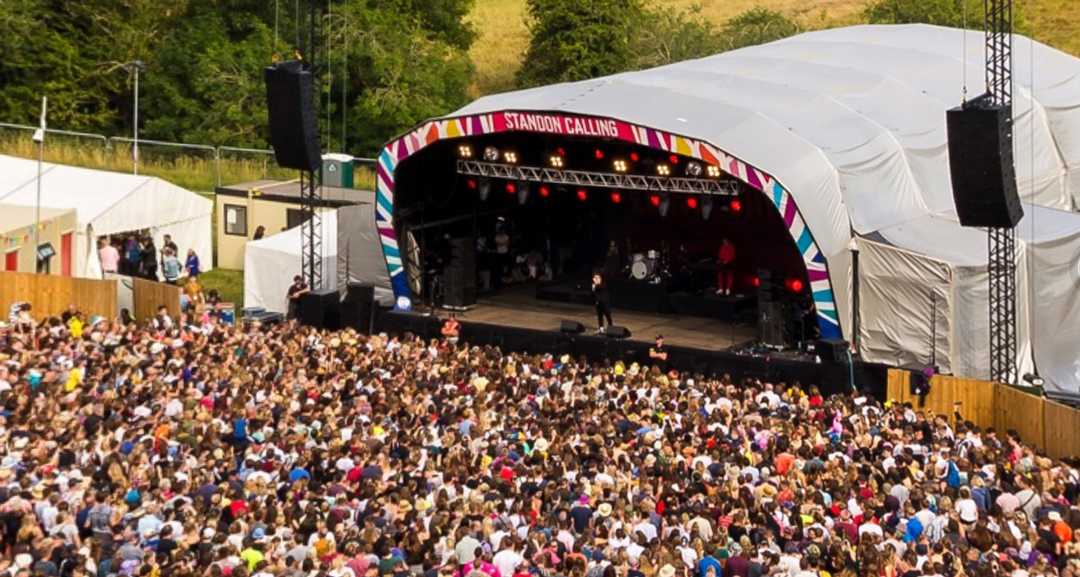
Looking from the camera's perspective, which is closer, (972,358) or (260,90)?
(972,358)

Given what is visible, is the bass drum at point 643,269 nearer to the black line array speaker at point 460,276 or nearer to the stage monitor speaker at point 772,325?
the black line array speaker at point 460,276

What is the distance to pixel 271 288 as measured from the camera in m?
31.6

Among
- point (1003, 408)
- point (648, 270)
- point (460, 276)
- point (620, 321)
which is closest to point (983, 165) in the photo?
point (1003, 408)

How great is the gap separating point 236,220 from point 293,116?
7.34 meters

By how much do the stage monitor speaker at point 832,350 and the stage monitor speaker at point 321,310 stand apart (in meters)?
8.10

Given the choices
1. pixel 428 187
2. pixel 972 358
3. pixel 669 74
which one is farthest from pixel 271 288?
pixel 972 358

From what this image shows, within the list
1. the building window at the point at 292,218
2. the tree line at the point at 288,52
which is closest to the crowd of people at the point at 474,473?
the building window at the point at 292,218

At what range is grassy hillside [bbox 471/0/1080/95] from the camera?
6038cm

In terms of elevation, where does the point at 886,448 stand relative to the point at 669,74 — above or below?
below

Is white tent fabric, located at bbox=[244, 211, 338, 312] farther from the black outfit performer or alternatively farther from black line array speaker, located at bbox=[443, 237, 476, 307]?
the black outfit performer

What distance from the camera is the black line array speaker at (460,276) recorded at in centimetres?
3047

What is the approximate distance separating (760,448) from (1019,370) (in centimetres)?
809

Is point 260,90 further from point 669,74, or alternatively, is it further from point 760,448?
point 760,448

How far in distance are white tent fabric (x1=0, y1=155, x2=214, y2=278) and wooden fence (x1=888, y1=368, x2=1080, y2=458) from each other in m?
15.0
